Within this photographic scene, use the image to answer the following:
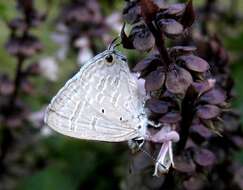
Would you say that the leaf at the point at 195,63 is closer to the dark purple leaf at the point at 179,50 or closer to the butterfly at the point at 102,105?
the dark purple leaf at the point at 179,50

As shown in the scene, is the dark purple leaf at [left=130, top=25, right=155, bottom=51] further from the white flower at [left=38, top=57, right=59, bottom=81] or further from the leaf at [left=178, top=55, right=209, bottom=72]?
the white flower at [left=38, top=57, right=59, bottom=81]

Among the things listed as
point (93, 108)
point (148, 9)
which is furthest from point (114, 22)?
point (148, 9)

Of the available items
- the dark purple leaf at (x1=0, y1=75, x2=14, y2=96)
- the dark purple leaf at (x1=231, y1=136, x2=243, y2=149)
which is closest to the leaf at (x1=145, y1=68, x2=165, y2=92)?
the dark purple leaf at (x1=231, y1=136, x2=243, y2=149)

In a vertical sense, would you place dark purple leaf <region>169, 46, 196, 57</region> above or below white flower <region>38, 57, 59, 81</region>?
above

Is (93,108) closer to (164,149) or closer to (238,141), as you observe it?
(164,149)

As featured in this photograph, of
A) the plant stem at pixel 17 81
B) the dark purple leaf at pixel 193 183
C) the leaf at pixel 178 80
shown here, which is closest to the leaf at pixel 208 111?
the leaf at pixel 178 80

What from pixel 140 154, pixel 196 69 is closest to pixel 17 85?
pixel 140 154

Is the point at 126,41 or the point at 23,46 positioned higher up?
the point at 126,41
